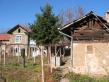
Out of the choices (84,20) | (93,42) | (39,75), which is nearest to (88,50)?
(93,42)

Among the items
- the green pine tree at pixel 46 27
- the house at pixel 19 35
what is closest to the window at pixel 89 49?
the green pine tree at pixel 46 27

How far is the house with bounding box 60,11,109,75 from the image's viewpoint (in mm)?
23219

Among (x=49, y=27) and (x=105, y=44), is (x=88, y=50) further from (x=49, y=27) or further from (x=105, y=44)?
(x=49, y=27)

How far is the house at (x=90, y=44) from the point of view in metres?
23.2

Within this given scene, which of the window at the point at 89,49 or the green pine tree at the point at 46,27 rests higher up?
the green pine tree at the point at 46,27

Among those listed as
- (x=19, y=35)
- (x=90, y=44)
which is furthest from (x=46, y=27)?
(x=90, y=44)

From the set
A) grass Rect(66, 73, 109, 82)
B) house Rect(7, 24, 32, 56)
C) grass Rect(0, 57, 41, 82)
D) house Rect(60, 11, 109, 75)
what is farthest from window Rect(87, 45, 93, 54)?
house Rect(7, 24, 32, 56)

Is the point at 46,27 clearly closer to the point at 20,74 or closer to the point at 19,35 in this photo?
the point at 19,35

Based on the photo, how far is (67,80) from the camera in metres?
21.0

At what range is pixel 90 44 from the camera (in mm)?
23562

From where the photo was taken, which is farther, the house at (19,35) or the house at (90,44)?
the house at (19,35)

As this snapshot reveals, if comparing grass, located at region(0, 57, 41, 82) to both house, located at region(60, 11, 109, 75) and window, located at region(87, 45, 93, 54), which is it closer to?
house, located at region(60, 11, 109, 75)

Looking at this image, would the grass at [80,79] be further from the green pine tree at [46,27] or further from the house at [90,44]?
the green pine tree at [46,27]

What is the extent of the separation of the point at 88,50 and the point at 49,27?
20854mm
